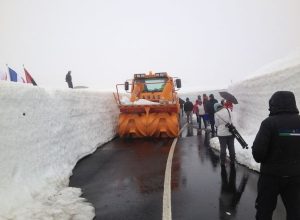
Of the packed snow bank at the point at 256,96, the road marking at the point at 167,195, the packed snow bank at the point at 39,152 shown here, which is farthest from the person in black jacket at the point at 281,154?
the packed snow bank at the point at 256,96

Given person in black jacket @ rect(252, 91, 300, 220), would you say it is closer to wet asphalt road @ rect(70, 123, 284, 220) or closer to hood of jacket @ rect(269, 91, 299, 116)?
hood of jacket @ rect(269, 91, 299, 116)

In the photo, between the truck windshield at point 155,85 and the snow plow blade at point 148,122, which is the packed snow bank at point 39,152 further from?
the truck windshield at point 155,85

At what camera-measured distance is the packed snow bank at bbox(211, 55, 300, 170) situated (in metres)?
9.27

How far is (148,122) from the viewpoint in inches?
561

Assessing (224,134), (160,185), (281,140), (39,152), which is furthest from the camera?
(224,134)


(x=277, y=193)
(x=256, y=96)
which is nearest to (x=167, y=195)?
(x=277, y=193)

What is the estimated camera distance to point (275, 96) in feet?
12.0

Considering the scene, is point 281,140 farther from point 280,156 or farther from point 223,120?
point 223,120

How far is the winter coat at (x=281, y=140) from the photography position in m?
3.50

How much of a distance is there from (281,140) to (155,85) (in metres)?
13.7

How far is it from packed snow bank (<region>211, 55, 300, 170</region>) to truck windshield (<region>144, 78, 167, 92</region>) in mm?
4086

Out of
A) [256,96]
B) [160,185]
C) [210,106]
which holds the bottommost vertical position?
[160,185]

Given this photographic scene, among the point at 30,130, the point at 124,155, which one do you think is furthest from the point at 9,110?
the point at 124,155

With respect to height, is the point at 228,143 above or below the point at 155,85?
below
